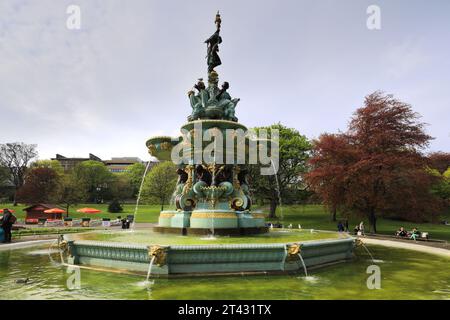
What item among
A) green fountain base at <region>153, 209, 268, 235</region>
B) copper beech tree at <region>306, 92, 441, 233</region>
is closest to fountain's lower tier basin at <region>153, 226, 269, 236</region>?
green fountain base at <region>153, 209, 268, 235</region>

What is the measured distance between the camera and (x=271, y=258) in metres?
8.52

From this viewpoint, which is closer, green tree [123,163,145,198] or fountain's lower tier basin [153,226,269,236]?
fountain's lower tier basin [153,226,269,236]

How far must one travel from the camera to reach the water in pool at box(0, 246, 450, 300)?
669 cm

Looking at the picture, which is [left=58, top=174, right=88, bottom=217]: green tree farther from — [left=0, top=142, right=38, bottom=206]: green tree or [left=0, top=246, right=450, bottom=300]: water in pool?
[left=0, top=246, right=450, bottom=300]: water in pool

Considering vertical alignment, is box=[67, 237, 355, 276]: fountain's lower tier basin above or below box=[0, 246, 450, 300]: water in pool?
above

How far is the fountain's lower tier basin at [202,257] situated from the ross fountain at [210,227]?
0.02 m

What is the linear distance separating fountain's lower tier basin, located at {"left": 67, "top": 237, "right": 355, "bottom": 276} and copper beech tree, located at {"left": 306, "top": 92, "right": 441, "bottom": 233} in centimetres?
2160

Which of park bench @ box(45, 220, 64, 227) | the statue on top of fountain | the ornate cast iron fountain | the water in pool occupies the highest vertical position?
the statue on top of fountain

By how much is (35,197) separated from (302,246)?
216 ft

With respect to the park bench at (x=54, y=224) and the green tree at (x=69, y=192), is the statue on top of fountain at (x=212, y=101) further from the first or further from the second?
the green tree at (x=69, y=192)

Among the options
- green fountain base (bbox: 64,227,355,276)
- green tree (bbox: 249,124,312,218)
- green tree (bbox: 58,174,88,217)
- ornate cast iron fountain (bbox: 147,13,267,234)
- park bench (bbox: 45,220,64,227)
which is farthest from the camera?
green tree (bbox: 58,174,88,217)

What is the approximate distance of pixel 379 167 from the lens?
94.5ft

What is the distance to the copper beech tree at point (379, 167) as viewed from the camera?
1081 inches
